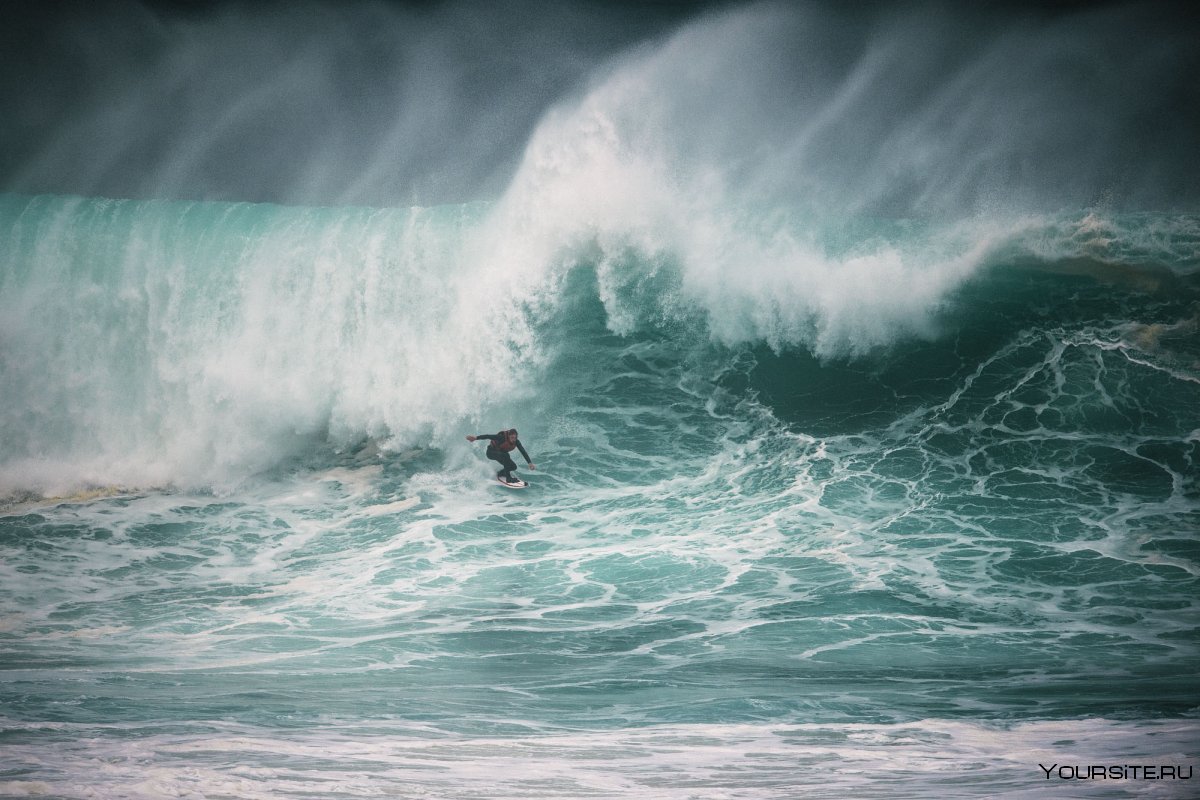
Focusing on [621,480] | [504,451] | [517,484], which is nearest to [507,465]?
[504,451]

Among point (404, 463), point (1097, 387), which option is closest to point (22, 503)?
point (404, 463)

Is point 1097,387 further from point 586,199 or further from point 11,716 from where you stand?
point 11,716

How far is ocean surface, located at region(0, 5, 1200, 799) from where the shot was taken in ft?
18.5

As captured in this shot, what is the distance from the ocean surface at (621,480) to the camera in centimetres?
564

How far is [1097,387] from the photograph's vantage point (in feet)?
38.2

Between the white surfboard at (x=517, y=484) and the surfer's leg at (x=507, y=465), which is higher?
the surfer's leg at (x=507, y=465)

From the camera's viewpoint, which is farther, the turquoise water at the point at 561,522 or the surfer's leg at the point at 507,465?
the surfer's leg at the point at 507,465

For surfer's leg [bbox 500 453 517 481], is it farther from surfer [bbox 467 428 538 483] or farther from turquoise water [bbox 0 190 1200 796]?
turquoise water [bbox 0 190 1200 796]

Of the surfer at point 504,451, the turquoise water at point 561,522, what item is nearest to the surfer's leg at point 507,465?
the surfer at point 504,451

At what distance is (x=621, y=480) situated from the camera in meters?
11.3

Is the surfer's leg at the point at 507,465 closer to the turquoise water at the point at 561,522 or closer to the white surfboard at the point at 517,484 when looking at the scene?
the white surfboard at the point at 517,484

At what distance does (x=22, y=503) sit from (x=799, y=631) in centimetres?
941

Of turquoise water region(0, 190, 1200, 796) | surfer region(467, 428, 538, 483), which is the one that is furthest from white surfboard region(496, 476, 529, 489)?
turquoise water region(0, 190, 1200, 796)

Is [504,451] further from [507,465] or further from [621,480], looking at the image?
[621,480]
